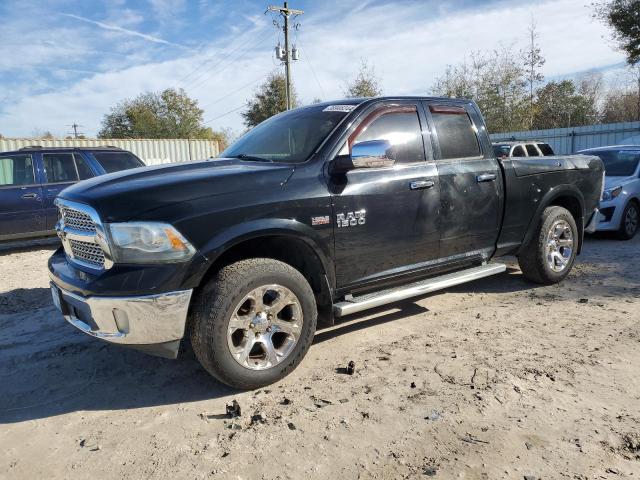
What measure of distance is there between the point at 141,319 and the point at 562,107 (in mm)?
34916

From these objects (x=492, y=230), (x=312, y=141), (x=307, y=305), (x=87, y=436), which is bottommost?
(x=87, y=436)

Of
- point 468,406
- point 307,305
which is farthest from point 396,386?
point 307,305

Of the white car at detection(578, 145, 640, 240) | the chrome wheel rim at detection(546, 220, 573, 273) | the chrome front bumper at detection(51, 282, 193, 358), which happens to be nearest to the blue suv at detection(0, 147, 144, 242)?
the chrome front bumper at detection(51, 282, 193, 358)

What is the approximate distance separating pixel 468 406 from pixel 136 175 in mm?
2635

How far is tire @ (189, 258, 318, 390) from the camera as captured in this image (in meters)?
2.95

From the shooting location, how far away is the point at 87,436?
109 inches

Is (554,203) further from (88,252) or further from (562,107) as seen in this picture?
(562,107)

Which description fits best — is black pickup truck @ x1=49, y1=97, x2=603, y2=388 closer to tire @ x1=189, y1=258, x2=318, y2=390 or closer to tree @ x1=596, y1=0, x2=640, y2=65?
tire @ x1=189, y1=258, x2=318, y2=390

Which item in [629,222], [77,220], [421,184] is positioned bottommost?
[629,222]

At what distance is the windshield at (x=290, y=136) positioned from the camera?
12.1 ft

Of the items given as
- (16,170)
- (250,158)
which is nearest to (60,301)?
(250,158)

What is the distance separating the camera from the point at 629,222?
27.0 ft

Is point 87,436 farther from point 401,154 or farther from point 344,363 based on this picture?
point 401,154

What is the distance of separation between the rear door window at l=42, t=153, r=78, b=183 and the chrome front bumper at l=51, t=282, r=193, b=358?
6.53m
